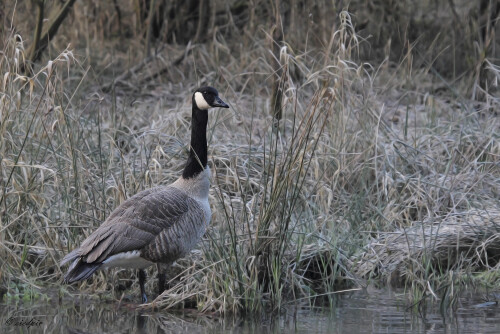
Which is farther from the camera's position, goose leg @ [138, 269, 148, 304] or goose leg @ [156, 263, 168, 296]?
goose leg @ [156, 263, 168, 296]

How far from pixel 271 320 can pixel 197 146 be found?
171 centimetres

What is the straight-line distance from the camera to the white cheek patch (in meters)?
6.78

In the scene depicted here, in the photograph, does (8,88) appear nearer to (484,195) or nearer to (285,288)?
(285,288)

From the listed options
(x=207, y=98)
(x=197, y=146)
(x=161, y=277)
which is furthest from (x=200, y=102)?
(x=161, y=277)

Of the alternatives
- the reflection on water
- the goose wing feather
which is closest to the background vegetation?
the reflection on water

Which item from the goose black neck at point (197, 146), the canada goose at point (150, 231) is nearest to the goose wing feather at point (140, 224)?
the canada goose at point (150, 231)

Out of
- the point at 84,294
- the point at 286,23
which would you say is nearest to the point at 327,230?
the point at 84,294

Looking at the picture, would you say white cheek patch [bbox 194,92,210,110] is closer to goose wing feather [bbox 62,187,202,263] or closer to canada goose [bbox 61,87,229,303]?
canada goose [bbox 61,87,229,303]

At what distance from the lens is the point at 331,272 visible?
6.68m

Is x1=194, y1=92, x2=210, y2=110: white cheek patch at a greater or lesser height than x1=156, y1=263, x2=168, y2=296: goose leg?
greater

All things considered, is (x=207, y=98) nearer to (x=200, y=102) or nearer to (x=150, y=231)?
(x=200, y=102)

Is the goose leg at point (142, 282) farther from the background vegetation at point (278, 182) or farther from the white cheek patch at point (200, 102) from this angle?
the white cheek patch at point (200, 102)

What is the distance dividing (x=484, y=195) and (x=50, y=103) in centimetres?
386

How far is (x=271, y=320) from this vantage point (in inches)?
221
